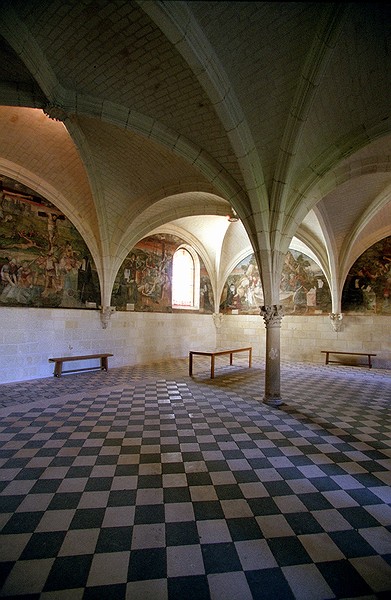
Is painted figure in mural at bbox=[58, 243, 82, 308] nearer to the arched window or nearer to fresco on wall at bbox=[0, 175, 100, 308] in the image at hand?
fresco on wall at bbox=[0, 175, 100, 308]

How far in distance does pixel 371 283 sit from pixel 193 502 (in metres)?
10.6

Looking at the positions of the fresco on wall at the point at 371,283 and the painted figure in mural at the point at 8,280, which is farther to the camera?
the fresco on wall at the point at 371,283

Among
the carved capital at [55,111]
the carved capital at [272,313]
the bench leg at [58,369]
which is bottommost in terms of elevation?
the bench leg at [58,369]

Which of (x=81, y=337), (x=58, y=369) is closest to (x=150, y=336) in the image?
(x=81, y=337)

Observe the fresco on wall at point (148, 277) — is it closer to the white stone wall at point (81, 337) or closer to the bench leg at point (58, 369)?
the white stone wall at point (81, 337)

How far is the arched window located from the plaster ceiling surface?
16.0 feet

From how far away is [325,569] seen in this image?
192 centimetres

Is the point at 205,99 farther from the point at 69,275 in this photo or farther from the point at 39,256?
the point at 69,275

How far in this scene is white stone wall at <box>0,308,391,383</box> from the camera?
7.44 meters

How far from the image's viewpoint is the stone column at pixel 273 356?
5.86 meters

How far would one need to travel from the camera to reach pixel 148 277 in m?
10.9

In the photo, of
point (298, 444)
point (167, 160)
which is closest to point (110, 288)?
point (167, 160)

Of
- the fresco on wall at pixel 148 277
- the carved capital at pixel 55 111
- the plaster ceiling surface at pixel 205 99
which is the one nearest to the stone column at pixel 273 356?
the plaster ceiling surface at pixel 205 99

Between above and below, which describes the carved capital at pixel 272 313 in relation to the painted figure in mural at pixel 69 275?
below
